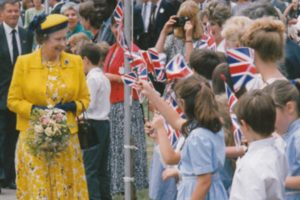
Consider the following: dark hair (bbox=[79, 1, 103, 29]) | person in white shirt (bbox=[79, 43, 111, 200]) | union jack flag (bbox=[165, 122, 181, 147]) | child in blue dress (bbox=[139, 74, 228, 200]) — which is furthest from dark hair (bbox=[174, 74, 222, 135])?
dark hair (bbox=[79, 1, 103, 29])

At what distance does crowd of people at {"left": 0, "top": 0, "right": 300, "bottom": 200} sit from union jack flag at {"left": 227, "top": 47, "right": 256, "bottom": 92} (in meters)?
0.02

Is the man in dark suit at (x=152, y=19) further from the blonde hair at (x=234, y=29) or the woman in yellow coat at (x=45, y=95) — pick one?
the blonde hair at (x=234, y=29)

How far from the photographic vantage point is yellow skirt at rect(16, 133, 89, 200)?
8.84 meters

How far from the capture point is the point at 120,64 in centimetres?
1111

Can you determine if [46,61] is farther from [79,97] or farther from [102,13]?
[102,13]

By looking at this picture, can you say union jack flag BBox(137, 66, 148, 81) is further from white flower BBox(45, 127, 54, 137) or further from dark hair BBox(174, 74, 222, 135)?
dark hair BBox(174, 74, 222, 135)

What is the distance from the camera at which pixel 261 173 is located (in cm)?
546

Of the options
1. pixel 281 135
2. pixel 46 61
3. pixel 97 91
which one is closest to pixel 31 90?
pixel 46 61

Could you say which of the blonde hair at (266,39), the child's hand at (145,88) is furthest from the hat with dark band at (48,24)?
the blonde hair at (266,39)

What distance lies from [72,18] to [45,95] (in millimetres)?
5085

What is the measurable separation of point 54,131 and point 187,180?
2.35 m

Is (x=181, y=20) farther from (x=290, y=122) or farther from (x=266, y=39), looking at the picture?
(x=290, y=122)

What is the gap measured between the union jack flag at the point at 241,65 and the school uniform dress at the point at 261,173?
137 cm

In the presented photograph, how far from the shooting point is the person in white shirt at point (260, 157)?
17.9ft
